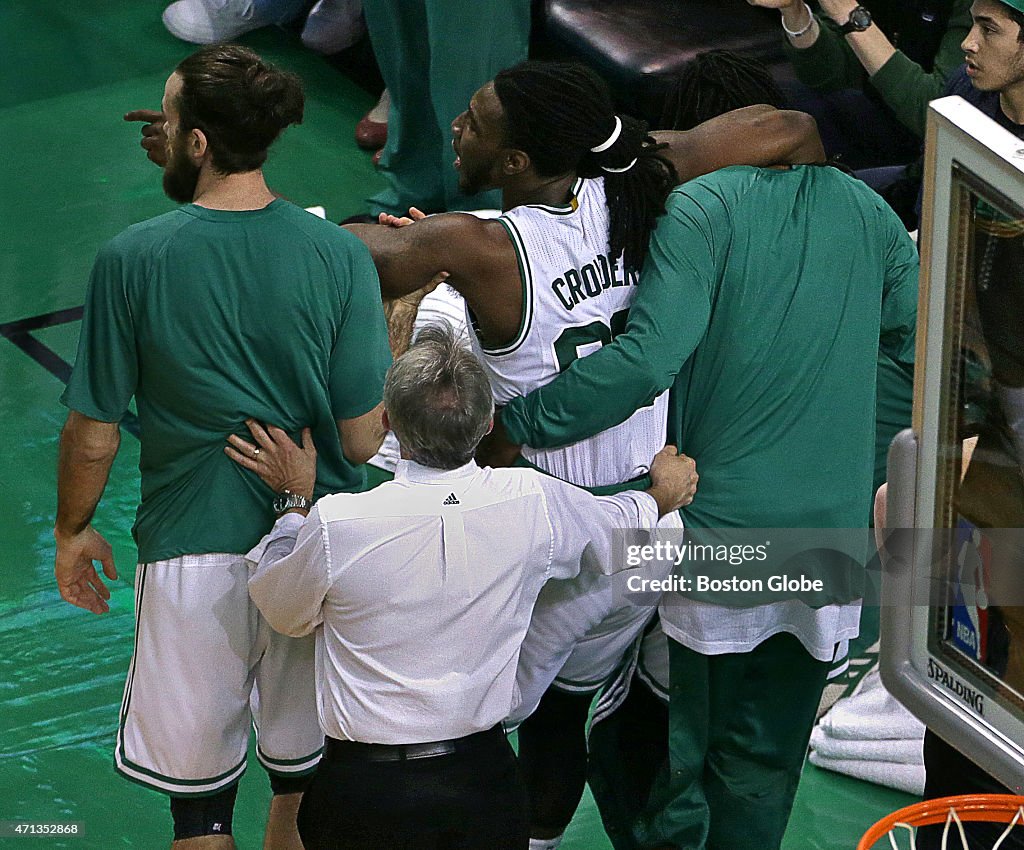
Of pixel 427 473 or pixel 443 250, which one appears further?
pixel 443 250

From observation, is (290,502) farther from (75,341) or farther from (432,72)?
(432,72)

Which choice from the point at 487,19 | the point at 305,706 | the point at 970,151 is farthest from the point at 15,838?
the point at 487,19

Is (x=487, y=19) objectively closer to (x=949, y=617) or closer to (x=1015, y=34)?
(x=1015, y=34)

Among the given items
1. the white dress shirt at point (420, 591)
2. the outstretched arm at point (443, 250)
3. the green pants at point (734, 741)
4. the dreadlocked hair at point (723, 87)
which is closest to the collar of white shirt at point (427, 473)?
the white dress shirt at point (420, 591)

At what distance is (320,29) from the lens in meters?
7.16

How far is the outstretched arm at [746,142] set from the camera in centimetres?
296

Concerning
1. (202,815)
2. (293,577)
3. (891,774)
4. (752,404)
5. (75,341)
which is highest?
(752,404)

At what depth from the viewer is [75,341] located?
5367 millimetres

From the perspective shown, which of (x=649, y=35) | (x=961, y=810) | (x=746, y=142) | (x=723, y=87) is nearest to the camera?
(x=961, y=810)

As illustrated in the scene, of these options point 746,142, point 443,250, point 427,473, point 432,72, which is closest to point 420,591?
point 427,473

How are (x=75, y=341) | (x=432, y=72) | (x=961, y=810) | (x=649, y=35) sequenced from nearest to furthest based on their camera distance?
(x=961, y=810), (x=75, y=341), (x=432, y=72), (x=649, y=35)

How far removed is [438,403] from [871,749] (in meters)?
1.73

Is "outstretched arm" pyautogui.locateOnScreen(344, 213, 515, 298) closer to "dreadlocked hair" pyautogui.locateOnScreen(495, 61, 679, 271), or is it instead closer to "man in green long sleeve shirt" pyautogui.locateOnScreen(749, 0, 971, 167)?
"dreadlocked hair" pyautogui.locateOnScreen(495, 61, 679, 271)

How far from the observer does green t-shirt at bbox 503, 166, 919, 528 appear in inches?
110
